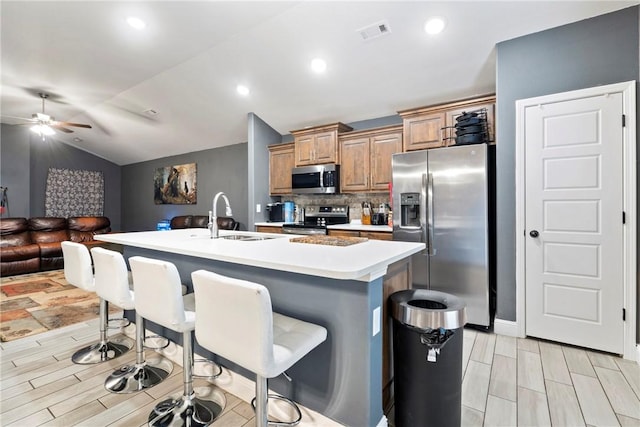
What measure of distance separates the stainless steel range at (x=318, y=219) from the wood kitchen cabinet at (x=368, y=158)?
47 cm

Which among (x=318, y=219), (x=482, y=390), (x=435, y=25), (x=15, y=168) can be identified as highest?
(x=435, y=25)

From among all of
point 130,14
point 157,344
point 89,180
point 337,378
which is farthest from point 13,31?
point 89,180

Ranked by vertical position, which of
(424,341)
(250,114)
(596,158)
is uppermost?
(250,114)

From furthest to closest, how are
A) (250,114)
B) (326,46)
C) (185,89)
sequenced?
(250,114)
(185,89)
(326,46)

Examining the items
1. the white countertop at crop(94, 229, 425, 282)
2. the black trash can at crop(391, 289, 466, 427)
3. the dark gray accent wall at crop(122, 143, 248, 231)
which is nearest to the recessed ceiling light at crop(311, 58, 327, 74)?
the white countertop at crop(94, 229, 425, 282)

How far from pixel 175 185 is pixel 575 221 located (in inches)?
279

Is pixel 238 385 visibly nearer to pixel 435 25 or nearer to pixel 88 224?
pixel 435 25

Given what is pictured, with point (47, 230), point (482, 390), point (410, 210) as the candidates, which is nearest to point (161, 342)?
point (482, 390)

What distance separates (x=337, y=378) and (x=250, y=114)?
13.7 ft

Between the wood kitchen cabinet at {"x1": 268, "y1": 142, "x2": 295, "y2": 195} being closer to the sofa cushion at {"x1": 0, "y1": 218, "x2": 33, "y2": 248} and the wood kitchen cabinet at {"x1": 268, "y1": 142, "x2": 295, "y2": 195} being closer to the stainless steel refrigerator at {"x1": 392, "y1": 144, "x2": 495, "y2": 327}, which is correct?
the stainless steel refrigerator at {"x1": 392, "y1": 144, "x2": 495, "y2": 327}

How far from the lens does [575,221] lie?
2.48 meters

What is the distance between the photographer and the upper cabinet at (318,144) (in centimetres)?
423

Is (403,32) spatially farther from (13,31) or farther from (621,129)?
(13,31)

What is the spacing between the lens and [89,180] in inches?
303
